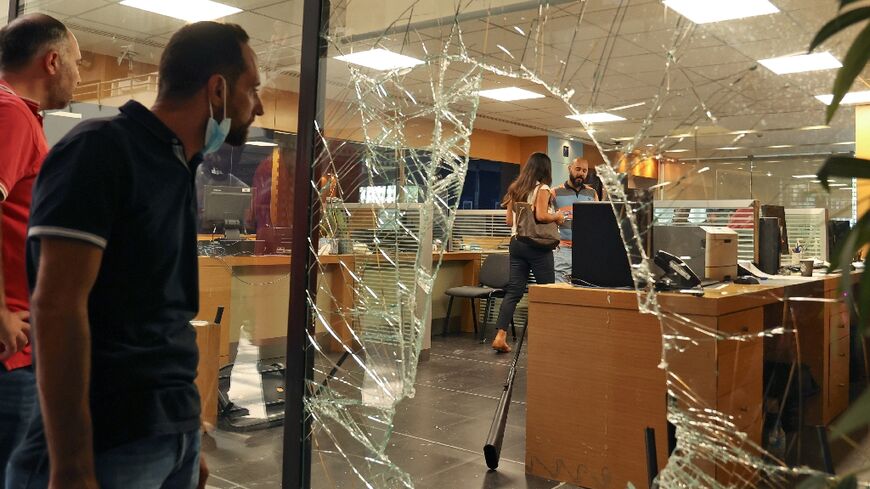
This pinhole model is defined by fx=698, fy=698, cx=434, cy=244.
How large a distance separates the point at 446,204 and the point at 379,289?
292 millimetres

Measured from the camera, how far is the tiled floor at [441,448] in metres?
1.92

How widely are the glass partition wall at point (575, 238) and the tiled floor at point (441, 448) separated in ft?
0.04

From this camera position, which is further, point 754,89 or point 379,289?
point 379,289

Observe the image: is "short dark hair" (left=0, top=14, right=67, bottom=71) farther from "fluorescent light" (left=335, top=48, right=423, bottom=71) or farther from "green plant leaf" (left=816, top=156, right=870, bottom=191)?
"green plant leaf" (left=816, top=156, right=870, bottom=191)

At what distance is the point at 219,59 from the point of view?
3.74ft

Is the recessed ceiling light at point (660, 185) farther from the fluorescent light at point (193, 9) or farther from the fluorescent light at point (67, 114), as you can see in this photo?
the fluorescent light at point (67, 114)

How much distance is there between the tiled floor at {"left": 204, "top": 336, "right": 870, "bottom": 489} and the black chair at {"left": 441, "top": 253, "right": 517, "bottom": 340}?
1273mm

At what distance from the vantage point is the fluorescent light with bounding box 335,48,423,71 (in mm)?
1776

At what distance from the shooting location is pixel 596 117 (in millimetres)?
1440

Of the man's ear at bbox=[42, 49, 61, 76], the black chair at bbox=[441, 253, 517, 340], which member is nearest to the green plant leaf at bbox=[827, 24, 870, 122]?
the man's ear at bbox=[42, 49, 61, 76]

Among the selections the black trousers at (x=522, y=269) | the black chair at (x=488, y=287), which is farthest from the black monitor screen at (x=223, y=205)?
the black chair at (x=488, y=287)

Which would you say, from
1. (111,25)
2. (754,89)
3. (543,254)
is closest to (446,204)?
(754,89)

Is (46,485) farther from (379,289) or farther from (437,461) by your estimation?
(437,461)

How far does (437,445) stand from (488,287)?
3.01 m
